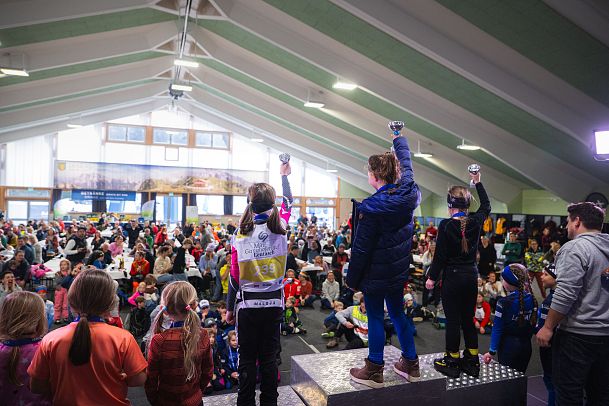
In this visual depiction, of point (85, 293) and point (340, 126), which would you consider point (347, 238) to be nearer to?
point (340, 126)

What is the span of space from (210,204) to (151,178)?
11.0ft

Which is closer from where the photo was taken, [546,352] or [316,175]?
[546,352]

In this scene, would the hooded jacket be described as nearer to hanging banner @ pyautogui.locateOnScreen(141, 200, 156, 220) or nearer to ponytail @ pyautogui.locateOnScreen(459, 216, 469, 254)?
ponytail @ pyautogui.locateOnScreen(459, 216, 469, 254)

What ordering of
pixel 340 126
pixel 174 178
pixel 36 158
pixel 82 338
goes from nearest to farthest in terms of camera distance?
pixel 82 338 < pixel 340 126 < pixel 36 158 < pixel 174 178

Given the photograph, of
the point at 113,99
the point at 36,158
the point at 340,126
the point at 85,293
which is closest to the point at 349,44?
the point at 340,126

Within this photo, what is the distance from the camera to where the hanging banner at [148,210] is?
19.5m

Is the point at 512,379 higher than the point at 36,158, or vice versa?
the point at 36,158

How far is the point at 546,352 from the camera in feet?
10.3

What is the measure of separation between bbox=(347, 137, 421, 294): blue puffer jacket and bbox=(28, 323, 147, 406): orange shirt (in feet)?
4.13

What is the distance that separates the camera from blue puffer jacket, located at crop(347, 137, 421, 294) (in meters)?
2.27

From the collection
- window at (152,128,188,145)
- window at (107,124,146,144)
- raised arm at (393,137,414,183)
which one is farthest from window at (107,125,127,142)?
raised arm at (393,137,414,183)

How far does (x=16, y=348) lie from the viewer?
1.85 metres

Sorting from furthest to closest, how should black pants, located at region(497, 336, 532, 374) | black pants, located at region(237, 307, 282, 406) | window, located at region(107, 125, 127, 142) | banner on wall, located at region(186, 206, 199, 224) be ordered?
window, located at region(107, 125, 127, 142) → banner on wall, located at region(186, 206, 199, 224) → black pants, located at region(497, 336, 532, 374) → black pants, located at region(237, 307, 282, 406)

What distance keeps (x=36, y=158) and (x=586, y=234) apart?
76.2 feet
